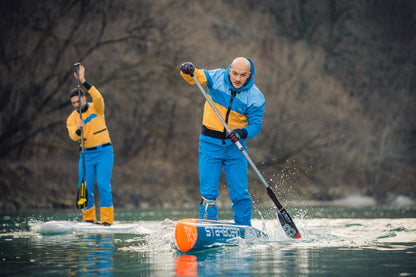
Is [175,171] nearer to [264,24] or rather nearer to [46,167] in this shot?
[46,167]

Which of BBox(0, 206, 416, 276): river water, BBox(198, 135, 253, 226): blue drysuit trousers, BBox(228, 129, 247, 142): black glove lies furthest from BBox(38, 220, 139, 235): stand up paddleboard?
BBox(228, 129, 247, 142): black glove

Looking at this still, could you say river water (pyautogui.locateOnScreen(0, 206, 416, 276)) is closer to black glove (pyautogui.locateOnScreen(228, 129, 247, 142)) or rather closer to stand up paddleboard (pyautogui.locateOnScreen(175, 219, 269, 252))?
stand up paddleboard (pyautogui.locateOnScreen(175, 219, 269, 252))

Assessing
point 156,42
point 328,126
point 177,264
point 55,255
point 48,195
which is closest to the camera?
point 177,264

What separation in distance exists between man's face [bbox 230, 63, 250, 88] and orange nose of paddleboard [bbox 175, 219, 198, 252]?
5.20ft

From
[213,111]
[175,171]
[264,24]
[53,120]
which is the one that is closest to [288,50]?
[264,24]

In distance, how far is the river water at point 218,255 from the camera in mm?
4379

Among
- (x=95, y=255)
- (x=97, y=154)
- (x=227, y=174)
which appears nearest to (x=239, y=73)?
(x=227, y=174)

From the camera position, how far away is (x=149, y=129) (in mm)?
17797

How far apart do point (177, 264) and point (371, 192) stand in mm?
15311

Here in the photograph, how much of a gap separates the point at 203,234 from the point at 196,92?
1287cm

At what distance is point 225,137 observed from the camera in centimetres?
639

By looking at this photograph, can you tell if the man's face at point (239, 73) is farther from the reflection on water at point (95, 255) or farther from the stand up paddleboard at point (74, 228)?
the stand up paddleboard at point (74, 228)

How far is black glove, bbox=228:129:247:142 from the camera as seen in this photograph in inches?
243

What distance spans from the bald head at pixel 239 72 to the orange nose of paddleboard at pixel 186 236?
5.19 ft
